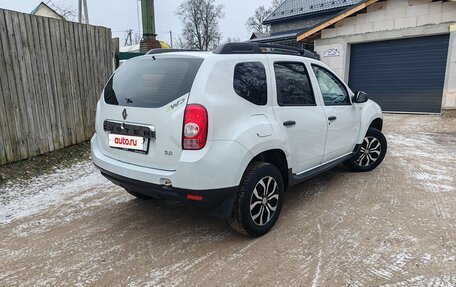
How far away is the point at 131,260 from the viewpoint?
2.75 metres

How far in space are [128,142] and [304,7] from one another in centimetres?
2240

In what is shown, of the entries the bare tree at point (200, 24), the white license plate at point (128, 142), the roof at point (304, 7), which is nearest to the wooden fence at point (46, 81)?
the white license plate at point (128, 142)

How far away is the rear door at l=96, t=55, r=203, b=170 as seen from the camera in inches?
104

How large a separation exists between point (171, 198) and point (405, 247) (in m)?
2.13

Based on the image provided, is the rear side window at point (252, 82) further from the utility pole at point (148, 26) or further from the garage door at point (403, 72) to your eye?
the garage door at point (403, 72)

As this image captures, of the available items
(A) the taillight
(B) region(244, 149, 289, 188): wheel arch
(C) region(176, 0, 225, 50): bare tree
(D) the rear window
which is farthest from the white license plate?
(C) region(176, 0, 225, 50): bare tree

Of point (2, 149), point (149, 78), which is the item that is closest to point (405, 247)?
point (149, 78)

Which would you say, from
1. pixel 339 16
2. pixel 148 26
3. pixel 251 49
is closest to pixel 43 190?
pixel 251 49

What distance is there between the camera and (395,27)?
11.1 m

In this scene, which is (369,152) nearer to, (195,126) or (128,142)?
(195,126)

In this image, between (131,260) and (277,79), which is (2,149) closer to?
(131,260)

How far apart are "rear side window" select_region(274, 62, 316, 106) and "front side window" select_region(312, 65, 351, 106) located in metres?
0.28

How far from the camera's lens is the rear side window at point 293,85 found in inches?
131

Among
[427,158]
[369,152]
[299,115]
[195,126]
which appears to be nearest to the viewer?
[195,126]
